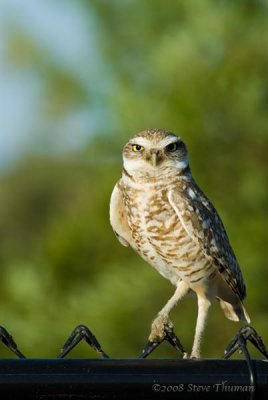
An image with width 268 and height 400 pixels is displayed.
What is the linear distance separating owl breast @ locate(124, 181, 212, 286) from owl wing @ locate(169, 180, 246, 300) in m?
0.03

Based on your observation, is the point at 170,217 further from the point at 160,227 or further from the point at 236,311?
the point at 236,311

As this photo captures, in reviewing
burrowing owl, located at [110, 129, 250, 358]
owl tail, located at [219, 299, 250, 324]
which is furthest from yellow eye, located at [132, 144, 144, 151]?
owl tail, located at [219, 299, 250, 324]

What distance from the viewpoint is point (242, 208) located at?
9.57 m

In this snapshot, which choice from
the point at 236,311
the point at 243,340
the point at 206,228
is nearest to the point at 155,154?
the point at 206,228

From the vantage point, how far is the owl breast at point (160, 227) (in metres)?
4.11

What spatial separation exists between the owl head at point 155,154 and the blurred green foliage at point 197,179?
472 centimetres

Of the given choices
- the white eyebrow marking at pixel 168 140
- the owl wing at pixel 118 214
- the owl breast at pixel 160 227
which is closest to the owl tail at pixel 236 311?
the owl breast at pixel 160 227

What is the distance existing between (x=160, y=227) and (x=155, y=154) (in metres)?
0.33

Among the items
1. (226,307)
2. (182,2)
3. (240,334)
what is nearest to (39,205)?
(182,2)

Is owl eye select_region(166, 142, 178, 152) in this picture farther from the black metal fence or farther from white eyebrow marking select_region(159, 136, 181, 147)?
the black metal fence

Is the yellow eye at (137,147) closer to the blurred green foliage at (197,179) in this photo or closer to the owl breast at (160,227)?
the owl breast at (160,227)

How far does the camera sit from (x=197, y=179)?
927cm

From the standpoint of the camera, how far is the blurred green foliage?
9.12 m

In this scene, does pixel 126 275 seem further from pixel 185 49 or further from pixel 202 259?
pixel 202 259
